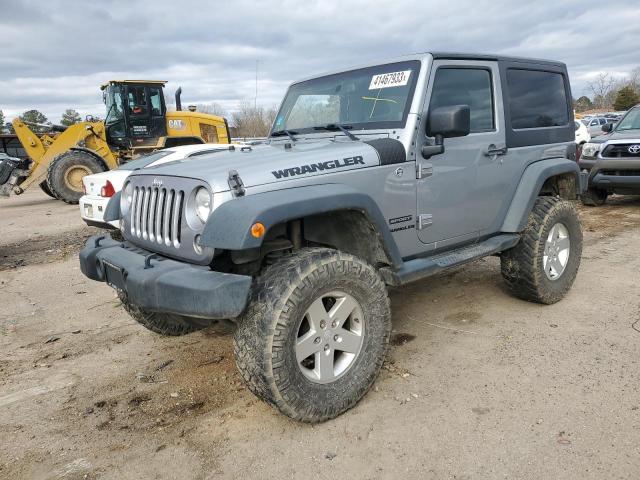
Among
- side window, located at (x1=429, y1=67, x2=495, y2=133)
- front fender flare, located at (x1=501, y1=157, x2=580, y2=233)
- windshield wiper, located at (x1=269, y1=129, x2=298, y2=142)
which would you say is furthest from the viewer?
front fender flare, located at (x1=501, y1=157, x2=580, y2=233)

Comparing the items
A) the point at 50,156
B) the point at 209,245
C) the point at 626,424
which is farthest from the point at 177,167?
the point at 50,156

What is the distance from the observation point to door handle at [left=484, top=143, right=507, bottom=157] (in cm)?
386

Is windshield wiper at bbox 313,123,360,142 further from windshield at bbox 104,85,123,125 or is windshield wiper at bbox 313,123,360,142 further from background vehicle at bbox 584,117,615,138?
background vehicle at bbox 584,117,615,138

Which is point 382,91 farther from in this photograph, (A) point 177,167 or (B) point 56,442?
(B) point 56,442

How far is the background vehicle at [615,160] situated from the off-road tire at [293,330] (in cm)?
760

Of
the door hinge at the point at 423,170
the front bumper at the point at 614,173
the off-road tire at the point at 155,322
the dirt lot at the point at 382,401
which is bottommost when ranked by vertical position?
the dirt lot at the point at 382,401

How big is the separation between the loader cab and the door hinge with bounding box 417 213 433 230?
11139 mm

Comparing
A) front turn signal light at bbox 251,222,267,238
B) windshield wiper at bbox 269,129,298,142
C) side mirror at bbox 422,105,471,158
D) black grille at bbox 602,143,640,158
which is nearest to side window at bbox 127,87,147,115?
windshield wiper at bbox 269,129,298,142

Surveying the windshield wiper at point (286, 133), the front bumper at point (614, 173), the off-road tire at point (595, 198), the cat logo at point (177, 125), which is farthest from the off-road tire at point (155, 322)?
the cat logo at point (177, 125)

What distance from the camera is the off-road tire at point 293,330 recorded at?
2.54 metres

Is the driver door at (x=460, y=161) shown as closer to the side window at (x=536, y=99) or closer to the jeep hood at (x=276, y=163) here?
the side window at (x=536, y=99)

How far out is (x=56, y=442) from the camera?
275 cm

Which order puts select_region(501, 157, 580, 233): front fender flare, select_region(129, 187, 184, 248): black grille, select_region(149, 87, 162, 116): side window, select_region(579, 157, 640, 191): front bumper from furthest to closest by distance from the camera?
1. select_region(149, 87, 162, 116): side window
2. select_region(579, 157, 640, 191): front bumper
3. select_region(501, 157, 580, 233): front fender flare
4. select_region(129, 187, 184, 248): black grille

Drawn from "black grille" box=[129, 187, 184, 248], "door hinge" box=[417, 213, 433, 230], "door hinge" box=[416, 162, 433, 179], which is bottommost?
"door hinge" box=[417, 213, 433, 230]
